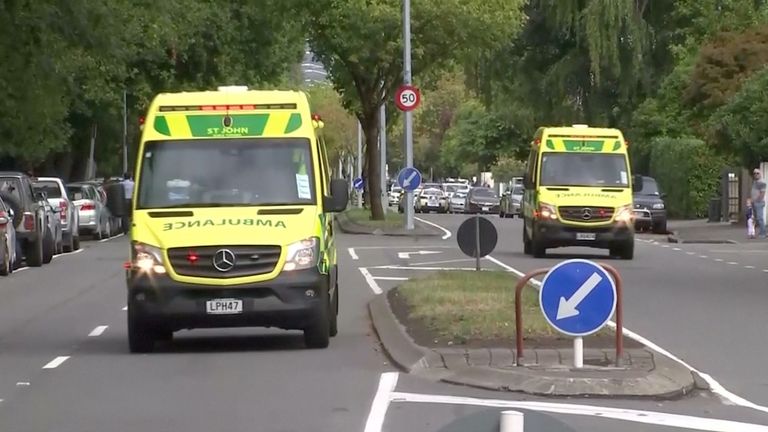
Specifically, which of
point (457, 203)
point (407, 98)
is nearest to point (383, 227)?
point (407, 98)

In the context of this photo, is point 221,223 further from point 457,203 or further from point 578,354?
point 457,203

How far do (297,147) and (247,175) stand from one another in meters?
0.59

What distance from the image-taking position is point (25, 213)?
100ft

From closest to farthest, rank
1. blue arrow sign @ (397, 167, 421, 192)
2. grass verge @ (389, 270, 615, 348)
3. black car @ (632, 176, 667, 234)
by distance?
grass verge @ (389, 270, 615, 348) → blue arrow sign @ (397, 167, 421, 192) → black car @ (632, 176, 667, 234)

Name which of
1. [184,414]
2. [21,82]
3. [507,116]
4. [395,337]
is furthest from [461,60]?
[184,414]

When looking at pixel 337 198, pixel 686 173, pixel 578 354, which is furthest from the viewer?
pixel 686 173

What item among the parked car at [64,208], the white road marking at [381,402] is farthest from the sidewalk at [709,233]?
the white road marking at [381,402]

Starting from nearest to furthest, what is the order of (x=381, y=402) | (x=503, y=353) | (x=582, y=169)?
(x=381, y=402), (x=503, y=353), (x=582, y=169)

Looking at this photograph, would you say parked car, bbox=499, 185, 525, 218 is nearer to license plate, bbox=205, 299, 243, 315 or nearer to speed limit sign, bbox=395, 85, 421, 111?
speed limit sign, bbox=395, 85, 421, 111

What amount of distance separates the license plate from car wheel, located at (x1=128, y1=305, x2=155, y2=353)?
2.34ft

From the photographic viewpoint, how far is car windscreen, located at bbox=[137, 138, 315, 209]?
15828 millimetres

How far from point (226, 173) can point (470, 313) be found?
3.11 meters

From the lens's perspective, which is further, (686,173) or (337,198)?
(686,173)

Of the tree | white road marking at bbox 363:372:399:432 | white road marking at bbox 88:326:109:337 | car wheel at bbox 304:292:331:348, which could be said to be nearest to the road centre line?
white road marking at bbox 363:372:399:432
